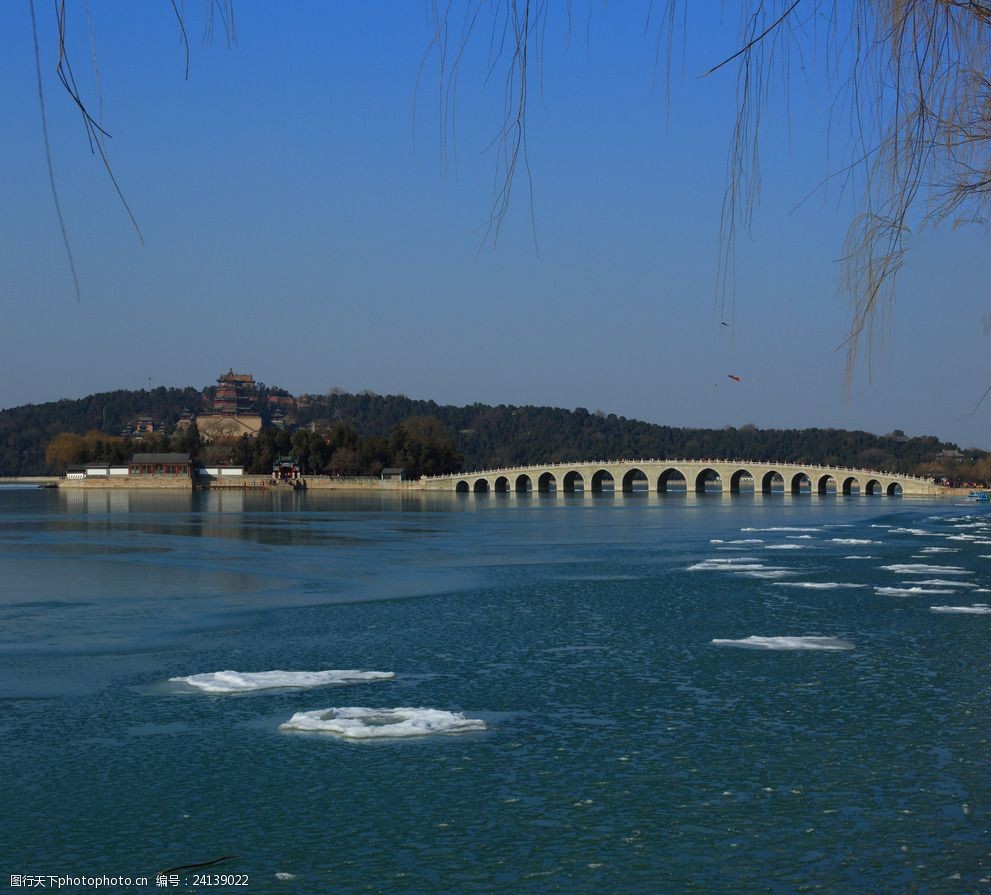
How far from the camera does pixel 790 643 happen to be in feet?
81.9

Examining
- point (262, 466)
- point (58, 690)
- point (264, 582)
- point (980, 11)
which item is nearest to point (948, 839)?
point (980, 11)

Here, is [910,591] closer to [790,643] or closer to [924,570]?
[924,570]

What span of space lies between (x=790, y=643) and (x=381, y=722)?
35.2ft

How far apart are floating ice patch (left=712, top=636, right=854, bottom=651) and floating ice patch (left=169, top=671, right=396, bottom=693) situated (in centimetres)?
790

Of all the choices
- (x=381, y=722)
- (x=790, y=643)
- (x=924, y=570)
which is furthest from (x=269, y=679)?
(x=924, y=570)

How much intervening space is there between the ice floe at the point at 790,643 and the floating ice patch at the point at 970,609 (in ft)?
19.6

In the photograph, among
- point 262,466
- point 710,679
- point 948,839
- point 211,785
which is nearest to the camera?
point 948,839

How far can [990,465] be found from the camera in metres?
192

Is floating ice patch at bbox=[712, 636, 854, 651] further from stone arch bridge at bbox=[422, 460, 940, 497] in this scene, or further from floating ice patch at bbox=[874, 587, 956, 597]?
stone arch bridge at bbox=[422, 460, 940, 497]

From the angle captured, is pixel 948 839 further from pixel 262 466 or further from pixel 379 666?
pixel 262 466

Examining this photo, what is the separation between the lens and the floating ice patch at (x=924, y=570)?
41406 millimetres

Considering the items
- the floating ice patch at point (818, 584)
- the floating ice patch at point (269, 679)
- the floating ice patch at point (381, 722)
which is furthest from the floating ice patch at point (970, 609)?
the floating ice patch at point (381, 722)

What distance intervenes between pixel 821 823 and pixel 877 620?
16583 millimetres

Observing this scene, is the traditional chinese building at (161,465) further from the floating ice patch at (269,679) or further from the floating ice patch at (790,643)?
the floating ice patch at (269,679)
